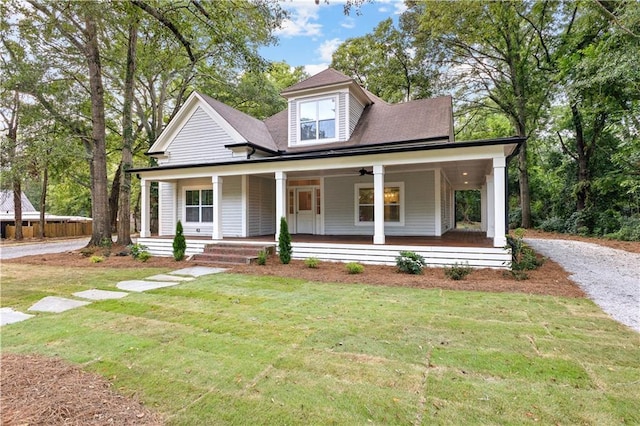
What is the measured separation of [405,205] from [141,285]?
8611 mm

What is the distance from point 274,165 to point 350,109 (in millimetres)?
4274

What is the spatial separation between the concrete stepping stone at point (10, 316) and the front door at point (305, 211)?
9202mm

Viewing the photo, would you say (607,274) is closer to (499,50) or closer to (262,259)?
(262,259)

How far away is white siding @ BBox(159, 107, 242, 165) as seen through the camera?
42.6 ft

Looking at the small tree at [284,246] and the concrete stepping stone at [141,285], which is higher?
the small tree at [284,246]

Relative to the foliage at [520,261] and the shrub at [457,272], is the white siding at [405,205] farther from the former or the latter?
the shrub at [457,272]

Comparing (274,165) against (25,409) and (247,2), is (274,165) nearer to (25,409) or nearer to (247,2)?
(247,2)

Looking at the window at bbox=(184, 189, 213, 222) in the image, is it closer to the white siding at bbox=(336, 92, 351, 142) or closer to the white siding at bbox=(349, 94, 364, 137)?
the white siding at bbox=(336, 92, 351, 142)

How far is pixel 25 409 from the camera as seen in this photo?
2617mm

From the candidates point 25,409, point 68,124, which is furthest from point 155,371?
point 68,124

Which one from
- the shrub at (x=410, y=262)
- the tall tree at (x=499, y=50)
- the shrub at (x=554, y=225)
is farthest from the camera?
the shrub at (x=554, y=225)

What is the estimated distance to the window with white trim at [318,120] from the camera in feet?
42.2

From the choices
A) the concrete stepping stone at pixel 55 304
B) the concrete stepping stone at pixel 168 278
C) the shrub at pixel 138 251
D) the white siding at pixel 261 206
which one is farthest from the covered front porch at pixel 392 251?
the concrete stepping stone at pixel 55 304

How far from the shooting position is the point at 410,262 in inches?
324
